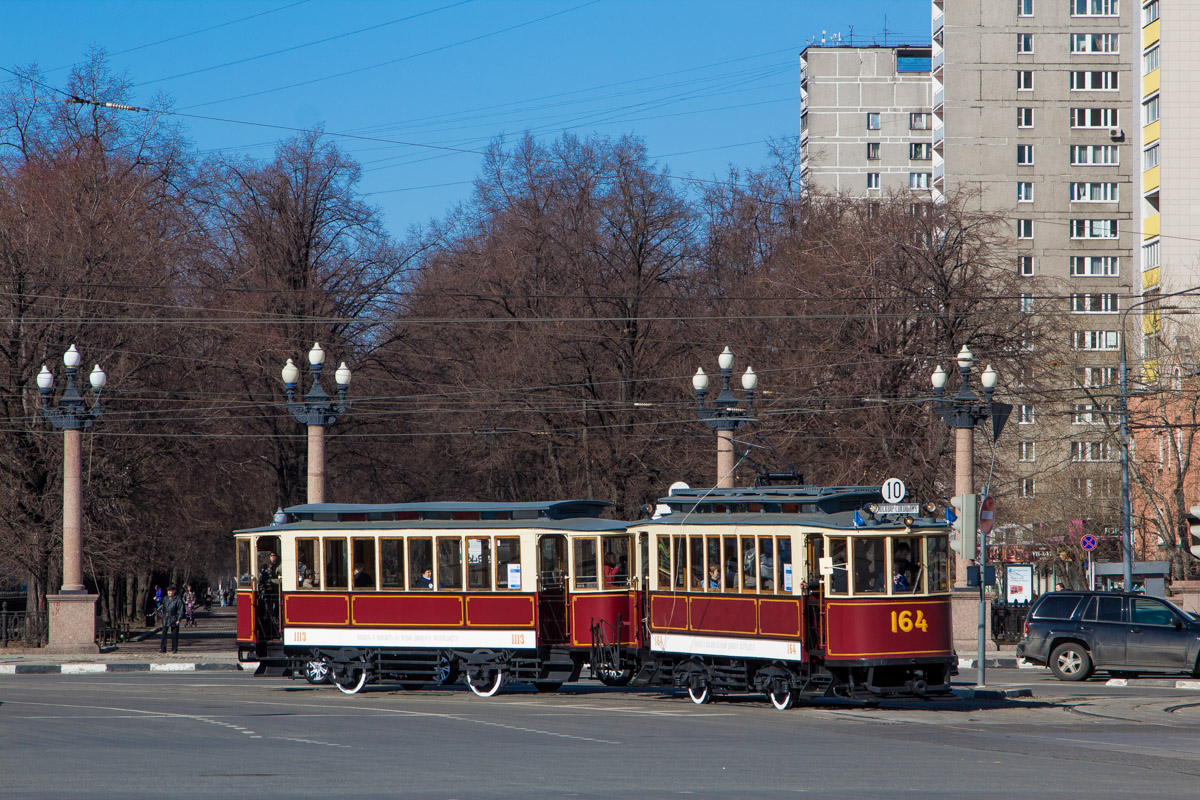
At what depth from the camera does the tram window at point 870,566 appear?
64.4 feet

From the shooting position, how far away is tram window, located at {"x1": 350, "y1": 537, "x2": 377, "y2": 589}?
23.4 meters

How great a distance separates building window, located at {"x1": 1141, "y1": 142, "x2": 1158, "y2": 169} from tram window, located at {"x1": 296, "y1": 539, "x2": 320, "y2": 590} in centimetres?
5607

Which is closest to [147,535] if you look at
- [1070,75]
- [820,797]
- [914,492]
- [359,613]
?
[359,613]

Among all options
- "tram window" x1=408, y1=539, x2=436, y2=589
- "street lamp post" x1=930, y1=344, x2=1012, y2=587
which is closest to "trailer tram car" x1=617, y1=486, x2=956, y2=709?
"tram window" x1=408, y1=539, x2=436, y2=589

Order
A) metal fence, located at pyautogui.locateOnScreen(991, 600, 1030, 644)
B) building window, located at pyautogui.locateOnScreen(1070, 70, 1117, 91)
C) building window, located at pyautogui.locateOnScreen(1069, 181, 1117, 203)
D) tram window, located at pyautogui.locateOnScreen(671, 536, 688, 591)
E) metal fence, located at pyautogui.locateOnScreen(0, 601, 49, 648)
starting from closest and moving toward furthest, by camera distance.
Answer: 1. tram window, located at pyautogui.locateOnScreen(671, 536, 688, 591)
2. metal fence, located at pyautogui.locateOnScreen(991, 600, 1030, 644)
3. metal fence, located at pyautogui.locateOnScreen(0, 601, 49, 648)
4. building window, located at pyautogui.locateOnScreen(1070, 70, 1117, 91)
5. building window, located at pyautogui.locateOnScreen(1069, 181, 1117, 203)

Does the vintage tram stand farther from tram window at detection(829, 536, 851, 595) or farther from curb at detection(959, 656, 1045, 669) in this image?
curb at detection(959, 656, 1045, 669)

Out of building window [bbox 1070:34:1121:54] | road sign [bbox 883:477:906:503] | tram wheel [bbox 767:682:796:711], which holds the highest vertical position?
building window [bbox 1070:34:1121:54]

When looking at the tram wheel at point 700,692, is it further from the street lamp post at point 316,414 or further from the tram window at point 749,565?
the street lamp post at point 316,414

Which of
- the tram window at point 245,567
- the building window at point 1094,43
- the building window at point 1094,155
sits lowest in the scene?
the tram window at point 245,567

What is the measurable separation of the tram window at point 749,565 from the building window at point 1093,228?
230 feet

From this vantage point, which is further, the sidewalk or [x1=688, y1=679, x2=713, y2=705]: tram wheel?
the sidewalk

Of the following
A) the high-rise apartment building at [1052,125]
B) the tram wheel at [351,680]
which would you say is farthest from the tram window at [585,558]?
the high-rise apartment building at [1052,125]

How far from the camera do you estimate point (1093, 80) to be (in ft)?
279

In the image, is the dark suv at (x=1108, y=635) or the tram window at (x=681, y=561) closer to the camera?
the tram window at (x=681, y=561)
